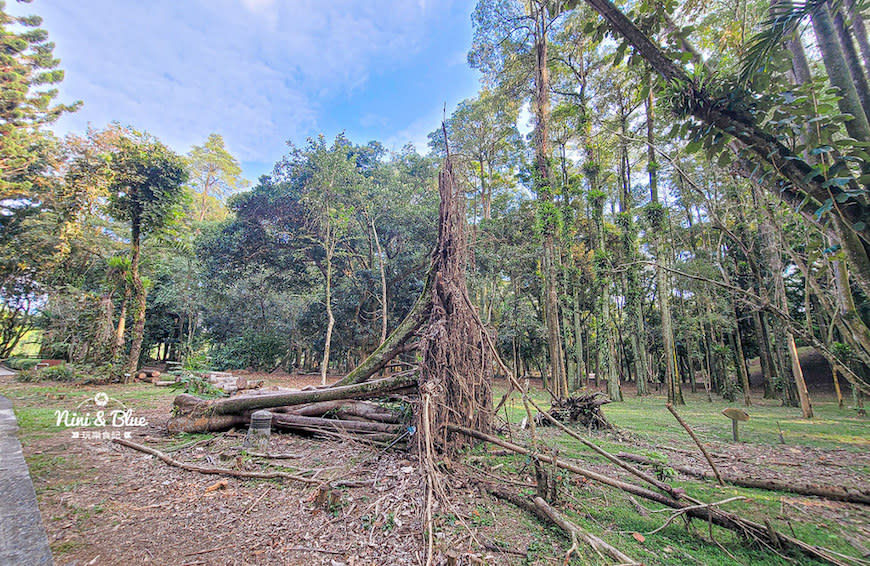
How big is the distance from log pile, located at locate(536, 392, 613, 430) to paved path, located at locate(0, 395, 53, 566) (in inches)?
264

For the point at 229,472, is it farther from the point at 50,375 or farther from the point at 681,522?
the point at 50,375

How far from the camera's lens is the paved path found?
7.35 ft

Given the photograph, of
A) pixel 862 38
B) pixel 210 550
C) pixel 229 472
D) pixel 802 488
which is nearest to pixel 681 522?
pixel 802 488

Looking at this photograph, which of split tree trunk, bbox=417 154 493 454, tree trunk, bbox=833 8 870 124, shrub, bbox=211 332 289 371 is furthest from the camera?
shrub, bbox=211 332 289 371

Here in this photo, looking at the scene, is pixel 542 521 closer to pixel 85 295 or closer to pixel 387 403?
pixel 387 403

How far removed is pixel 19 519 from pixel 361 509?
270 cm

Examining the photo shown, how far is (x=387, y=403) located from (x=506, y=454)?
84.8 inches

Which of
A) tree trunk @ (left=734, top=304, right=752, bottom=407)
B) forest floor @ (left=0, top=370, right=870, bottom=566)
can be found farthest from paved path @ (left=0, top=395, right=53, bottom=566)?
tree trunk @ (left=734, top=304, right=752, bottom=407)

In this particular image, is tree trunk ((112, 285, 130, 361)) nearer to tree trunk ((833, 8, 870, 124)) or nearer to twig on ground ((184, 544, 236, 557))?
twig on ground ((184, 544, 236, 557))

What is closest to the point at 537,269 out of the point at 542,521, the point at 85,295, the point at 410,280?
the point at 410,280

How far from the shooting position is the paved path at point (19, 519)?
2241 millimetres

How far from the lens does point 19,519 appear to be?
2697 mm

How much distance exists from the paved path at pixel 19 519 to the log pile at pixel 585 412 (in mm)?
6706

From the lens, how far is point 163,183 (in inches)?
488
